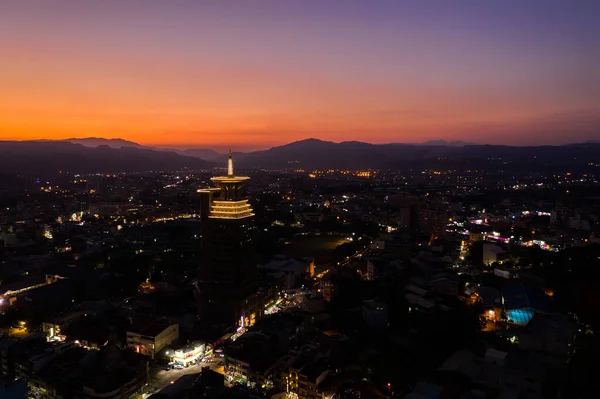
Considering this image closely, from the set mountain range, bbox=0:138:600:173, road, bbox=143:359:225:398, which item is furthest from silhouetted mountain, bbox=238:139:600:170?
road, bbox=143:359:225:398

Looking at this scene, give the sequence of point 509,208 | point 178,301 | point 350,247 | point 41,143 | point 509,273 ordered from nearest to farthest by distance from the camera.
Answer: point 178,301 → point 509,273 → point 350,247 → point 509,208 → point 41,143

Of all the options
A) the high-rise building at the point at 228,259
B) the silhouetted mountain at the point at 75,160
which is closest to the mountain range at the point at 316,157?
the silhouetted mountain at the point at 75,160

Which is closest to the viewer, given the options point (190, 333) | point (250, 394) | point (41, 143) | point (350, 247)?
point (250, 394)

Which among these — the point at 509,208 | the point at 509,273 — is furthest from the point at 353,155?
the point at 509,273

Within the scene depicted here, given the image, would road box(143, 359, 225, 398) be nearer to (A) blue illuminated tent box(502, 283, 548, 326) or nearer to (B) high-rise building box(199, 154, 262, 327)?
(B) high-rise building box(199, 154, 262, 327)

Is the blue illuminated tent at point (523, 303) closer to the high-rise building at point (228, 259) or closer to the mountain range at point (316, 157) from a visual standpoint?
the high-rise building at point (228, 259)

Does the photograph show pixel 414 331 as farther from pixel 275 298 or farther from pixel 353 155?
pixel 353 155

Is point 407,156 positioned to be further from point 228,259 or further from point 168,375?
point 168,375
